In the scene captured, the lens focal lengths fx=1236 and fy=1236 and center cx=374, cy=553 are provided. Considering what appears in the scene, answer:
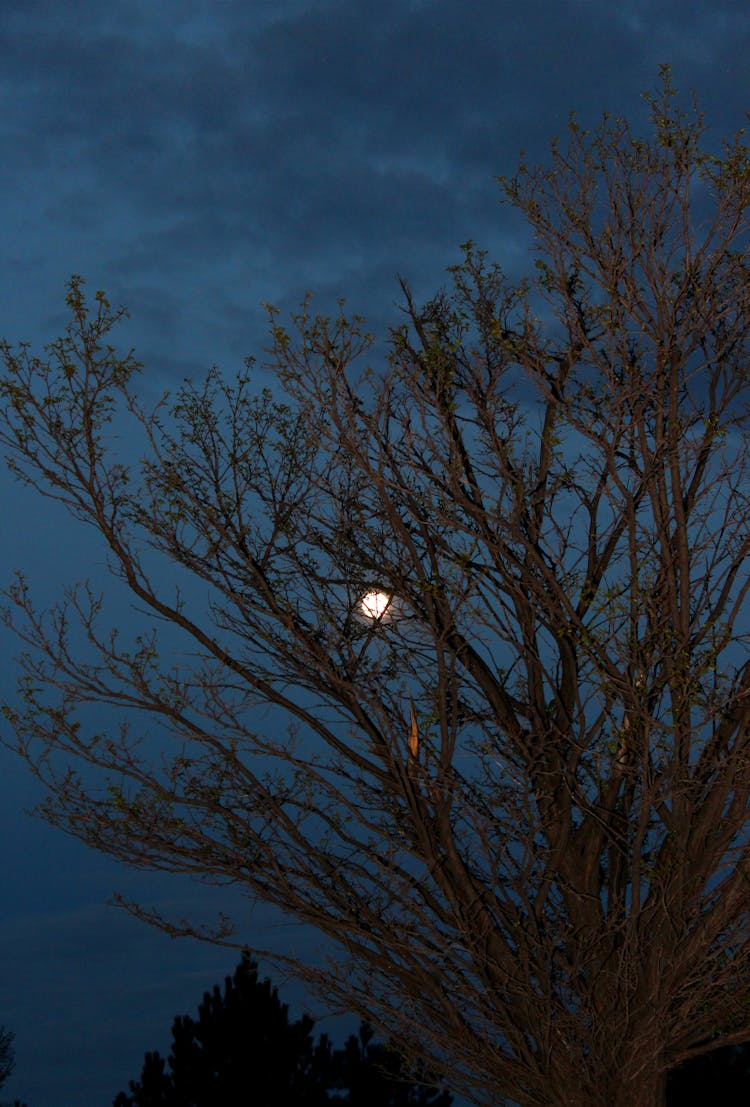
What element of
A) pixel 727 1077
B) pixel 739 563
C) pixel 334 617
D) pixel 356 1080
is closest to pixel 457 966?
pixel 334 617

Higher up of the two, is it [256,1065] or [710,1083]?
[256,1065]

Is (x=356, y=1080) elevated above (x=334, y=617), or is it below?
below

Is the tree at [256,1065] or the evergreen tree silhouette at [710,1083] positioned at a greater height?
the tree at [256,1065]

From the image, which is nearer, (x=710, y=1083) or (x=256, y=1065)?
(x=710, y=1083)

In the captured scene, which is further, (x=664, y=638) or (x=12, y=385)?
(x=12, y=385)

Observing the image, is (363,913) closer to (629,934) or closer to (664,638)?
(629,934)

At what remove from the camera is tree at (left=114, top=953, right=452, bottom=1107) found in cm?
1783

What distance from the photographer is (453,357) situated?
977 cm

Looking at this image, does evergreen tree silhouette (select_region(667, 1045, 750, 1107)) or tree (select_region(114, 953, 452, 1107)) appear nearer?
evergreen tree silhouette (select_region(667, 1045, 750, 1107))

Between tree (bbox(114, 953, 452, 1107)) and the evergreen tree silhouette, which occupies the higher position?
tree (bbox(114, 953, 452, 1107))

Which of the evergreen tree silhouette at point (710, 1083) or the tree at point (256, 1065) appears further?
the tree at point (256, 1065)

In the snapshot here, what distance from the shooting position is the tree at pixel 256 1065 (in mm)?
17828

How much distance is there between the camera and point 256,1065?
18016 mm

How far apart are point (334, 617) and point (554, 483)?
2.03m
